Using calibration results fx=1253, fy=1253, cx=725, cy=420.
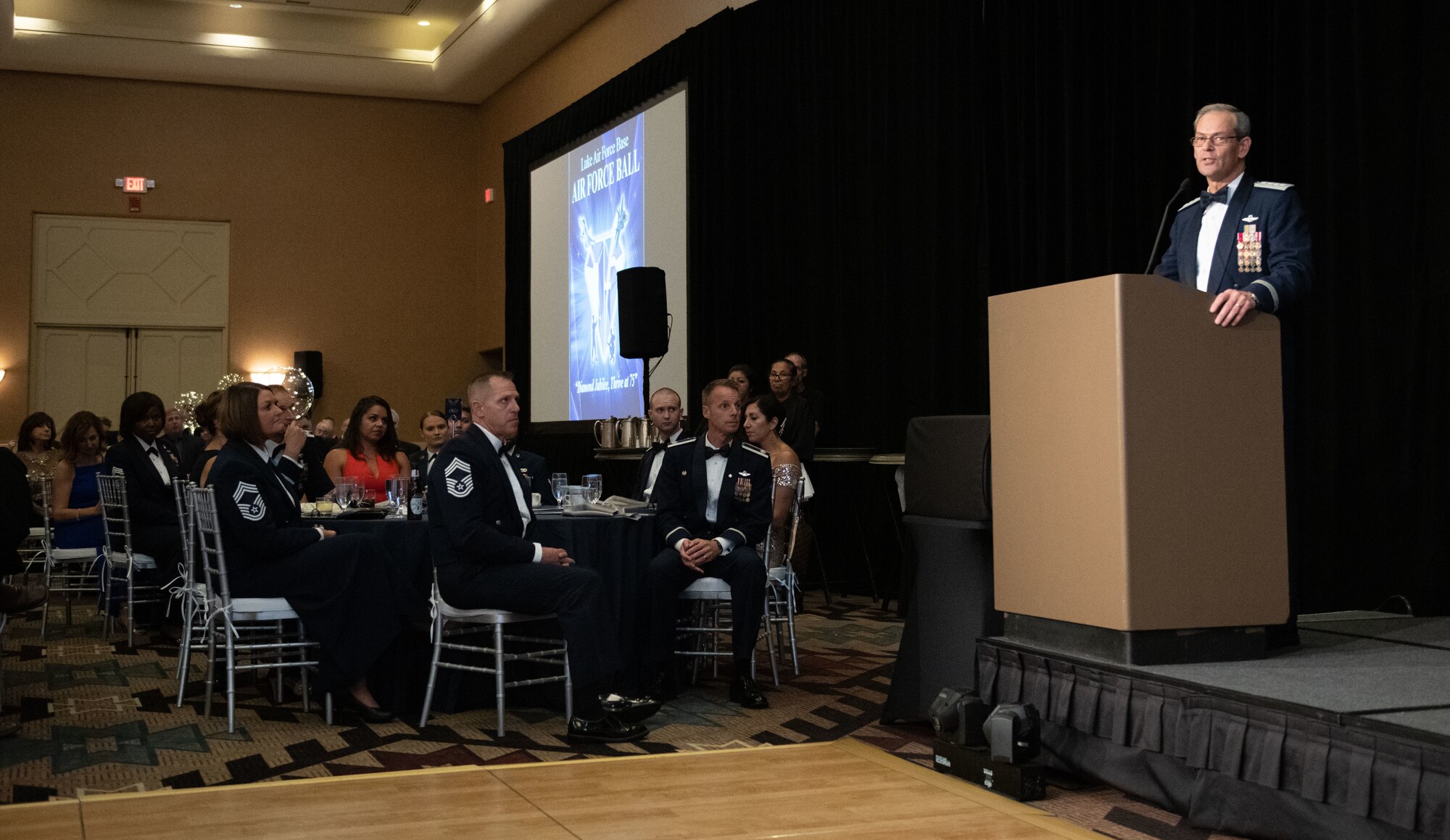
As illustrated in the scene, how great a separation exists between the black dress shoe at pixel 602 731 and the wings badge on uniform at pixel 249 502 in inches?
48.2

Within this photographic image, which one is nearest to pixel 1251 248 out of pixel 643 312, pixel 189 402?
pixel 643 312

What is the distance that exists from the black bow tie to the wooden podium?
0.38m

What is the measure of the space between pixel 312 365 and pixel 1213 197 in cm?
1162

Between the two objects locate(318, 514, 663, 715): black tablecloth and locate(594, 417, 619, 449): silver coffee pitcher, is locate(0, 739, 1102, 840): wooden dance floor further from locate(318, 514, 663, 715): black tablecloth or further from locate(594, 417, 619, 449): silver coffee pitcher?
locate(594, 417, 619, 449): silver coffee pitcher

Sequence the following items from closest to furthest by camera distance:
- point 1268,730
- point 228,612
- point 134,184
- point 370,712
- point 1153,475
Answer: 1. point 1268,730
2. point 1153,475
3. point 228,612
4. point 370,712
5. point 134,184

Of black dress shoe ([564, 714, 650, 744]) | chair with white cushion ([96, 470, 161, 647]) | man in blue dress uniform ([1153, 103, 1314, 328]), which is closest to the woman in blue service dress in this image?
black dress shoe ([564, 714, 650, 744])

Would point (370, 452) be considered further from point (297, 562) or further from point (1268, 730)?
point (1268, 730)

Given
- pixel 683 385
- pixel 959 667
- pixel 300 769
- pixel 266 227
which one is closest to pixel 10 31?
pixel 266 227

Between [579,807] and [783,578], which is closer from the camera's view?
[579,807]

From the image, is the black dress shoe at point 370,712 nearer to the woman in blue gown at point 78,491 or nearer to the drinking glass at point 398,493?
the drinking glass at point 398,493

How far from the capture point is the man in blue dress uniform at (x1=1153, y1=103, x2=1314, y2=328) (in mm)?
3033

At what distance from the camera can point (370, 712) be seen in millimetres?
4105

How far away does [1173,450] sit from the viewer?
285 cm

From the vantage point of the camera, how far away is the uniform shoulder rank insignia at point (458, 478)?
3.87 metres
